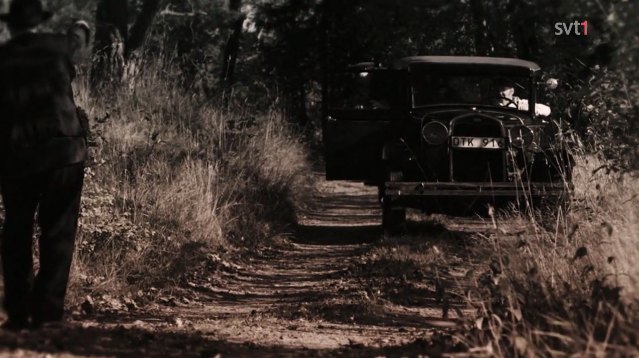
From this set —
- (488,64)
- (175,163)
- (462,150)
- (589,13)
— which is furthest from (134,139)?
(589,13)

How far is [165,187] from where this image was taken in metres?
9.99

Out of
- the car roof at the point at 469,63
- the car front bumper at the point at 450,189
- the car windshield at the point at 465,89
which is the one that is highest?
the car roof at the point at 469,63

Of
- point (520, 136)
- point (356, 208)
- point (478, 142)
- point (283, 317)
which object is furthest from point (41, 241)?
point (356, 208)

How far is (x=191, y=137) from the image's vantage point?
39.8 ft

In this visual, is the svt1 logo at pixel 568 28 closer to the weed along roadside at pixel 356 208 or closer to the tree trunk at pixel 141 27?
the weed along roadside at pixel 356 208

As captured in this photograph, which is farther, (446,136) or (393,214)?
(393,214)

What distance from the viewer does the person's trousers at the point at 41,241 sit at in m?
5.53

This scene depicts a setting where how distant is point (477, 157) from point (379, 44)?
15.0 m

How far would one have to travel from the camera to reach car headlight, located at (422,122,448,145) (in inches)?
435

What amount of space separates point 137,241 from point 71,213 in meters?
2.82

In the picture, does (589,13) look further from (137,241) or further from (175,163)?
(175,163)

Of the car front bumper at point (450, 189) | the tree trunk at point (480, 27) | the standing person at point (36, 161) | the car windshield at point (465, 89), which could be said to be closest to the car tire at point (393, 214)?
the car front bumper at point (450, 189)

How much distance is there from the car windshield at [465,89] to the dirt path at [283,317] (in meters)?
1.92

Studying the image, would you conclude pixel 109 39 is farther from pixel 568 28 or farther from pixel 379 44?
pixel 379 44
